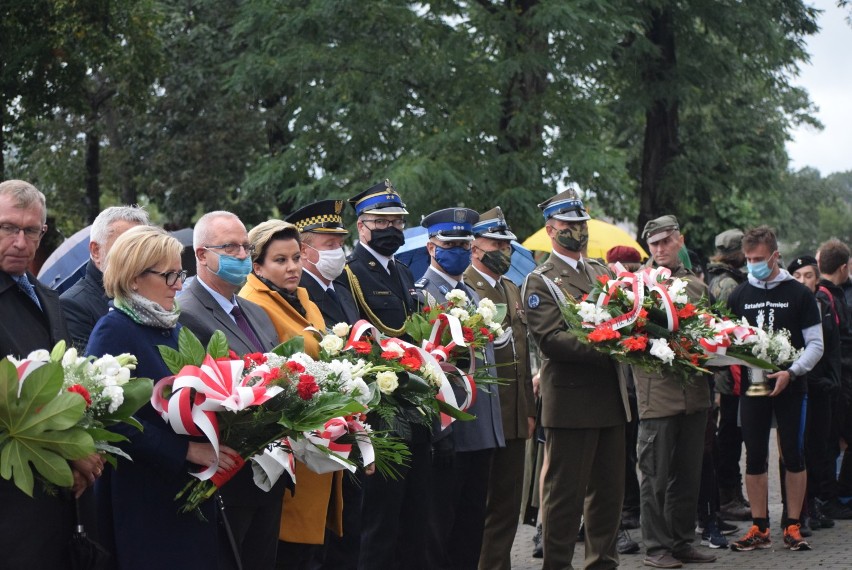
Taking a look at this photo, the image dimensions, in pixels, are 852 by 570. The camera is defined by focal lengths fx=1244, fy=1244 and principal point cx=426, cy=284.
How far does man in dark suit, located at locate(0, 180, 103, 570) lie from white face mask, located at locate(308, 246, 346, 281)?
7.76 ft

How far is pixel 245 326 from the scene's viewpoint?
19.8ft

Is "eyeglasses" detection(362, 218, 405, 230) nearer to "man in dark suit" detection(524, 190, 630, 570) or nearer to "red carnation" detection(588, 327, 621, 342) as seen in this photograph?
"man in dark suit" detection(524, 190, 630, 570)

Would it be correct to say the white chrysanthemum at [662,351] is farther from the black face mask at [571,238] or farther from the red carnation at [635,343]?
the black face mask at [571,238]

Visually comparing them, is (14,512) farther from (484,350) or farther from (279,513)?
(484,350)

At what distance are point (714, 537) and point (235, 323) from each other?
5.58 metres

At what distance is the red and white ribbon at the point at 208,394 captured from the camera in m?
4.78

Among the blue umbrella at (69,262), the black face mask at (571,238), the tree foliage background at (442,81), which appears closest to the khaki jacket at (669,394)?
the black face mask at (571,238)

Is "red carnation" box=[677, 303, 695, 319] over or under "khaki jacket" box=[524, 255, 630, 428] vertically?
over

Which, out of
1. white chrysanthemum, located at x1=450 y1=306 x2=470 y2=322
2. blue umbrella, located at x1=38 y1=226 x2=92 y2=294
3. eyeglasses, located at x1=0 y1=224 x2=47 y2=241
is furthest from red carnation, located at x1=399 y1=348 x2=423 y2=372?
blue umbrella, located at x1=38 y1=226 x2=92 y2=294

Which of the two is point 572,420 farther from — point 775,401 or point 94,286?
point 94,286

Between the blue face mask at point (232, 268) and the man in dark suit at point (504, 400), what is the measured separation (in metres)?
2.66

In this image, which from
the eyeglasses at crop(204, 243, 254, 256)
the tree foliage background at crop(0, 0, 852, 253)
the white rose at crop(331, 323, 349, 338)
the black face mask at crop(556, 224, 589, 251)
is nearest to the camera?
the eyeglasses at crop(204, 243, 254, 256)

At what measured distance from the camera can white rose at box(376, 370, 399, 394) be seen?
5.82m

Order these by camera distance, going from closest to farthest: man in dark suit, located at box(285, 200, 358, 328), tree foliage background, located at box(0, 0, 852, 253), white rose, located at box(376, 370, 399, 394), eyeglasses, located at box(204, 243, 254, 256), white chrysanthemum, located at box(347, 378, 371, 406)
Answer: white chrysanthemum, located at box(347, 378, 371, 406) < white rose, located at box(376, 370, 399, 394) < eyeglasses, located at box(204, 243, 254, 256) < man in dark suit, located at box(285, 200, 358, 328) < tree foliage background, located at box(0, 0, 852, 253)
